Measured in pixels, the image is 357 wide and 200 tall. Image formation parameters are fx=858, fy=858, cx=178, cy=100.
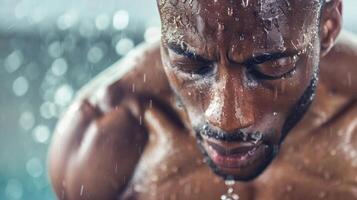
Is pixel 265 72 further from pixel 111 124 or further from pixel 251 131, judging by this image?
pixel 111 124

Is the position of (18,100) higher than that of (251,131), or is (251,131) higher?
(251,131)

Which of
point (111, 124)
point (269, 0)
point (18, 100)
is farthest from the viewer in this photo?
point (18, 100)

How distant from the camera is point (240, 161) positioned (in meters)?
1.08

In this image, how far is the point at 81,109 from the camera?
1324mm

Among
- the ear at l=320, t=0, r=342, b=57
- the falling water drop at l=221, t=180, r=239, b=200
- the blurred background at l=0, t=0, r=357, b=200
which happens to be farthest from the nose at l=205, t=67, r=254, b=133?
the blurred background at l=0, t=0, r=357, b=200

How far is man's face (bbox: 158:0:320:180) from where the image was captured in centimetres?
98

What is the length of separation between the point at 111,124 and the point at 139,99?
0.06 m

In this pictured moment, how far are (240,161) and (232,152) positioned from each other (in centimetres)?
3

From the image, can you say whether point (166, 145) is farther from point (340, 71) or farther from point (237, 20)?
point (237, 20)

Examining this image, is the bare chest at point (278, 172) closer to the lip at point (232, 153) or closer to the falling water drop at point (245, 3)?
the lip at point (232, 153)

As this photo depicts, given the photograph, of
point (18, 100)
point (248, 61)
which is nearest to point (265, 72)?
point (248, 61)

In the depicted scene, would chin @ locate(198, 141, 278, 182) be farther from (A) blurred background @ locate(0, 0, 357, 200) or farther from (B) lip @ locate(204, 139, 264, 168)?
(A) blurred background @ locate(0, 0, 357, 200)

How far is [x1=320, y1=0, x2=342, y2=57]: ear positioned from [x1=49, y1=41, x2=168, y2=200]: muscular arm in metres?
0.28

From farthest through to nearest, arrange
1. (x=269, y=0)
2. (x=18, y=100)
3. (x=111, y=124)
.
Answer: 1. (x=18, y=100)
2. (x=111, y=124)
3. (x=269, y=0)
